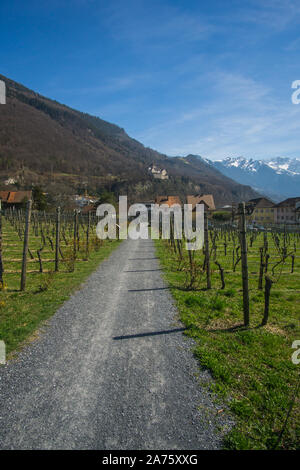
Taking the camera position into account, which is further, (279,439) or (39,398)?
(39,398)

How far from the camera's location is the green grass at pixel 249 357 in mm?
2693

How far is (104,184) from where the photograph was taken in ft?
378

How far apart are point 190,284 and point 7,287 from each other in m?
5.89

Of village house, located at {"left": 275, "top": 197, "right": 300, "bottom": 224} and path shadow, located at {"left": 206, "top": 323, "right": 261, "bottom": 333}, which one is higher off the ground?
village house, located at {"left": 275, "top": 197, "right": 300, "bottom": 224}

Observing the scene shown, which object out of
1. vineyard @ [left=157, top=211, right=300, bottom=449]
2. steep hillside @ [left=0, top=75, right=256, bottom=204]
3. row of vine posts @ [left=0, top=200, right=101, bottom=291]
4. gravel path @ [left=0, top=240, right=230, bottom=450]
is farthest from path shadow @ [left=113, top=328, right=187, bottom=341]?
steep hillside @ [left=0, top=75, right=256, bottom=204]

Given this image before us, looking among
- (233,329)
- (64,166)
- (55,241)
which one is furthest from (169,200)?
(64,166)

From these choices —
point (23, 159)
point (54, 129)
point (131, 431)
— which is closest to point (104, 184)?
point (23, 159)

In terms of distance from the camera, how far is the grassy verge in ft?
15.5

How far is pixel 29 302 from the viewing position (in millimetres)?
6465

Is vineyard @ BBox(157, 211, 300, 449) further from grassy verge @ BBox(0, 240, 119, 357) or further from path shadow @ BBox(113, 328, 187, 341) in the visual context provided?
grassy verge @ BBox(0, 240, 119, 357)

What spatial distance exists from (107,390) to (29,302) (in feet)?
13.7

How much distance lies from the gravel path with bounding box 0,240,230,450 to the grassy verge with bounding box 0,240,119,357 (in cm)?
34
